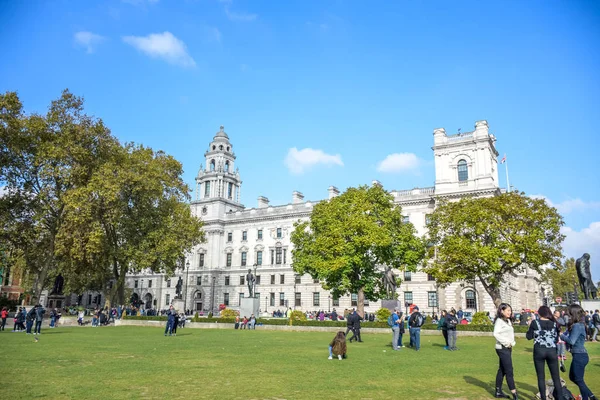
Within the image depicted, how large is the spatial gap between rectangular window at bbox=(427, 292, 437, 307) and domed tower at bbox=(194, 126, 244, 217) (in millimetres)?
38548

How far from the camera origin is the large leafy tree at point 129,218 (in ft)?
114

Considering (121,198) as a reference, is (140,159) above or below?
above

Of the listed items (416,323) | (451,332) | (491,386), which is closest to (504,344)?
(491,386)

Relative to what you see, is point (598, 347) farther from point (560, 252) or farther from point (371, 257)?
point (371, 257)

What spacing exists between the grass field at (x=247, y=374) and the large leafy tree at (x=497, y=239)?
18831mm

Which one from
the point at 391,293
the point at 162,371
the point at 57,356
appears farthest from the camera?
the point at 391,293

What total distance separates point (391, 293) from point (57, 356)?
27979 mm

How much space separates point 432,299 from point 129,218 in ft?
126

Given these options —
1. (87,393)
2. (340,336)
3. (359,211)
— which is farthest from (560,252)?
(87,393)

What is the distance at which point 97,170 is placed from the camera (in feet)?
123

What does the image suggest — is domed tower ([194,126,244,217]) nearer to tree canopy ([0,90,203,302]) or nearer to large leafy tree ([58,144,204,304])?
large leafy tree ([58,144,204,304])

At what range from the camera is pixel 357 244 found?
129 ft

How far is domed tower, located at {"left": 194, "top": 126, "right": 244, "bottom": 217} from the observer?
80.2 m

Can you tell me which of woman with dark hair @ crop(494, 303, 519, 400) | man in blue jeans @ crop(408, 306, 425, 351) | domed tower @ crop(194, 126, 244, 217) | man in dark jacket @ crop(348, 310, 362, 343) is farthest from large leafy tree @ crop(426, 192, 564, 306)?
domed tower @ crop(194, 126, 244, 217)
